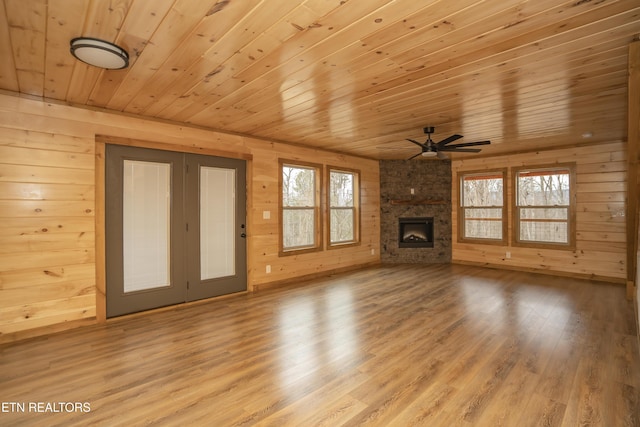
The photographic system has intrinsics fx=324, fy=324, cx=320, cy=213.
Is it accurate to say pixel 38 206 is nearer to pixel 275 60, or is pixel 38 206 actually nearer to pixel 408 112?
pixel 275 60

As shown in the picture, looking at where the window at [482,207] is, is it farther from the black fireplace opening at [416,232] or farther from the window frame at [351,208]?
the window frame at [351,208]

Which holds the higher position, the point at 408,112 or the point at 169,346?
the point at 408,112

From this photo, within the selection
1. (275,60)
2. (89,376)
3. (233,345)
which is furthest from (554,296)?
(89,376)

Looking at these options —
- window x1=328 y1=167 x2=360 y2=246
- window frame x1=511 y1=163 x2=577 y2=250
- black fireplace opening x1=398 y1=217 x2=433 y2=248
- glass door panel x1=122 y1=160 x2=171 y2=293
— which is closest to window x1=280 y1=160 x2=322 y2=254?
window x1=328 y1=167 x2=360 y2=246

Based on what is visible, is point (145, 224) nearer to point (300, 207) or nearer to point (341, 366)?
point (300, 207)

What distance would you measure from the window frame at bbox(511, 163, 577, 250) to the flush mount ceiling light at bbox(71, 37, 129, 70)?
22.1 ft

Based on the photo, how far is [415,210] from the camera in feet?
24.2

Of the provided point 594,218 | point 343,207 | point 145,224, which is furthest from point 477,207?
point 145,224

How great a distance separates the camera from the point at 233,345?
302cm

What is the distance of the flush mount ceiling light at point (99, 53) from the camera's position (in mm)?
2141

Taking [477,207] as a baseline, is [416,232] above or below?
below

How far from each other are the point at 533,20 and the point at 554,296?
4.04 m

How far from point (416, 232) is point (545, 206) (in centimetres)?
249

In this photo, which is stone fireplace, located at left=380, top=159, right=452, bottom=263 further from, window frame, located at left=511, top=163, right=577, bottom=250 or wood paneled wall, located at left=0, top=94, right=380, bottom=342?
wood paneled wall, located at left=0, top=94, right=380, bottom=342
